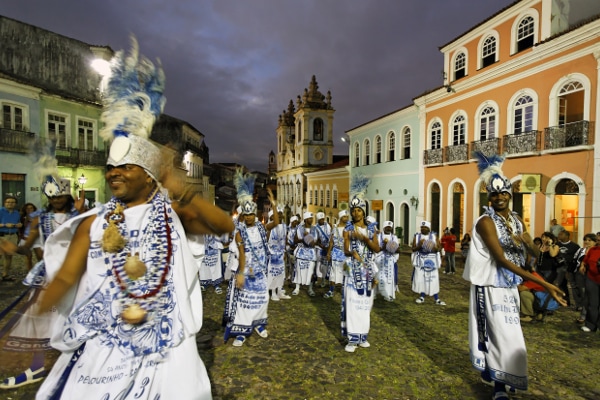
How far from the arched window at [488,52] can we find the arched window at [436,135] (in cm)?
374

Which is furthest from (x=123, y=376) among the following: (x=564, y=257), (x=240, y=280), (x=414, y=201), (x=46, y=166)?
(x=414, y=201)

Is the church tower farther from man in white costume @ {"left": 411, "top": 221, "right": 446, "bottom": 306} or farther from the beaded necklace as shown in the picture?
the beaded necklace

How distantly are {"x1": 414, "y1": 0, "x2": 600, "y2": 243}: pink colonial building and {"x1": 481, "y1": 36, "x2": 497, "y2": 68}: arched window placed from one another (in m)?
0.05

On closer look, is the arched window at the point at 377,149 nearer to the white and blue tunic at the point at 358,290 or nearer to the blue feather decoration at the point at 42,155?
the white and blue tunic at the point at 358,290

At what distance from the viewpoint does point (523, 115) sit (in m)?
14.3

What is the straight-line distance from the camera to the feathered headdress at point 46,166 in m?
4.80

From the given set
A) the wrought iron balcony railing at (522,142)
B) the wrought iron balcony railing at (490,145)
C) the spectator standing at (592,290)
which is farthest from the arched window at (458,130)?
the spectator standing at (592,290)

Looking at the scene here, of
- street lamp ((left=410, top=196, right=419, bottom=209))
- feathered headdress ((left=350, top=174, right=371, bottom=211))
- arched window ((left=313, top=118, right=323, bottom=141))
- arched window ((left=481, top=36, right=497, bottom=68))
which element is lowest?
street lamp ((left=410, top=196, right=419, bottom=209))

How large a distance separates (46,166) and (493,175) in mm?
5930

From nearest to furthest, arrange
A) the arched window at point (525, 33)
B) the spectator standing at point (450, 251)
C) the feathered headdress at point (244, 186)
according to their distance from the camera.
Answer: the feathered headdress at point (244, 186) < the spectator standing at point (450, 251) < the arched window at point (525, 33)

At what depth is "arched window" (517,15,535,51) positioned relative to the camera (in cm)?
1424

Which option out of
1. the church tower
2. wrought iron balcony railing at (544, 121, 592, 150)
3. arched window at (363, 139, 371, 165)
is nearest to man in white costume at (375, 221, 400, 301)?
wrought iron balcony railing at (544, 121, 592, 150)

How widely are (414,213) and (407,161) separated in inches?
133

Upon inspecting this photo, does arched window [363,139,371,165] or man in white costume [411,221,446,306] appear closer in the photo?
man in white costume [411,221,446,306]
